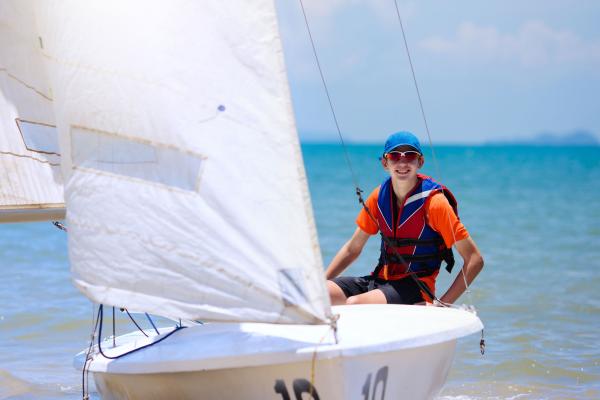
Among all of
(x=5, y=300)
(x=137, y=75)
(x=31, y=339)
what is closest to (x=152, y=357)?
(x=137, y=75)

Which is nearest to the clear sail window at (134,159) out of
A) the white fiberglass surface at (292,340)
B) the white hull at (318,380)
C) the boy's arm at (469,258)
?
the white fiberglass surface at (292,340)

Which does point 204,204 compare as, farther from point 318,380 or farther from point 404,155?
point 404,155

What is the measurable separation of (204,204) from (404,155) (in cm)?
162

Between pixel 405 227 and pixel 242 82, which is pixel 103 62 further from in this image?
pixel 405 227

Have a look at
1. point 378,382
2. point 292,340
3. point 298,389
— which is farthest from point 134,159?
point 378,382

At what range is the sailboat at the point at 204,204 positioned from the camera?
371 cm

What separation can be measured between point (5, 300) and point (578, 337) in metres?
5.23

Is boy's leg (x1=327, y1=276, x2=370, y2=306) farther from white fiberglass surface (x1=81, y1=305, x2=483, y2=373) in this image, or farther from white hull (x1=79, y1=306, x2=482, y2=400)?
white hull (x1=79, y1=306, x2=482, y2=400)

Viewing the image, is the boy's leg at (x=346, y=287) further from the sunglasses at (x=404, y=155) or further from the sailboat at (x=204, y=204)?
the sailboat at (x=204, y=204)

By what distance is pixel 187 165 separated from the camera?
3.82m

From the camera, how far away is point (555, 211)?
23062mm

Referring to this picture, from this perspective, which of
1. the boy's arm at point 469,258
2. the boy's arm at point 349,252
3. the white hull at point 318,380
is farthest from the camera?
the boy's arm at point 349,252

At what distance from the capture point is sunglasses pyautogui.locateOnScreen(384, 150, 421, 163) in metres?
5.11

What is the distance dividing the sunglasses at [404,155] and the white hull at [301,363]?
986mm
